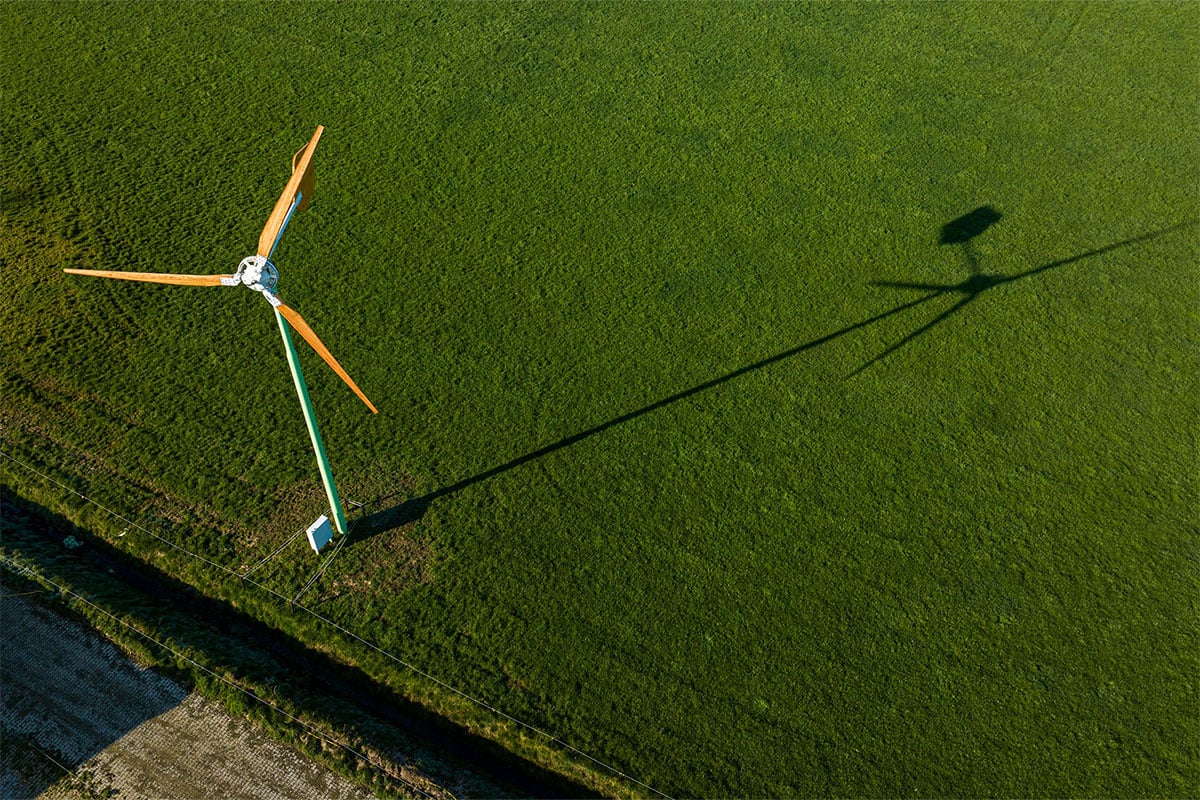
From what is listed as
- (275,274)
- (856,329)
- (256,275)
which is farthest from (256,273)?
(856,329)

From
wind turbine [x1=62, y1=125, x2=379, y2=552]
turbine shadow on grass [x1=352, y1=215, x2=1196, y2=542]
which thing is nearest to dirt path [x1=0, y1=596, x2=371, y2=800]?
turbine shadow on grass [x1=352, y1=215, x2=1196, y2=542]

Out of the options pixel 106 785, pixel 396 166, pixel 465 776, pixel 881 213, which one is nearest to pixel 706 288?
pixel 881 213

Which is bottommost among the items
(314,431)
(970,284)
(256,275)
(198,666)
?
(970,284)

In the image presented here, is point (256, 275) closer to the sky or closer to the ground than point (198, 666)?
closer to the sky

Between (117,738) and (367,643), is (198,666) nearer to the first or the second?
(117,738)

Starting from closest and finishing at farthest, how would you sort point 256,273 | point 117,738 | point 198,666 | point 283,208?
point 256,273 → point 283,208 → point 117,738 → point 198,666

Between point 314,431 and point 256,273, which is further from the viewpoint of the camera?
point 314,431

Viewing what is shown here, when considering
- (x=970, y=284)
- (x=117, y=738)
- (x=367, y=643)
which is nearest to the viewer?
(x=117, y=738)

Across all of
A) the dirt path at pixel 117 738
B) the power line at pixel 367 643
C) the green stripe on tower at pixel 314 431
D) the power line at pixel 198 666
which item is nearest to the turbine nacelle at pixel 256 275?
the green stripe on tower at pixel 314 431

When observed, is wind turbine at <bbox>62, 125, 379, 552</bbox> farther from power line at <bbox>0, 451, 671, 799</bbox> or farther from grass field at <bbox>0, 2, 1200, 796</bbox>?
grass field at <bbox>0, 2, 1200, 796</bbox>
